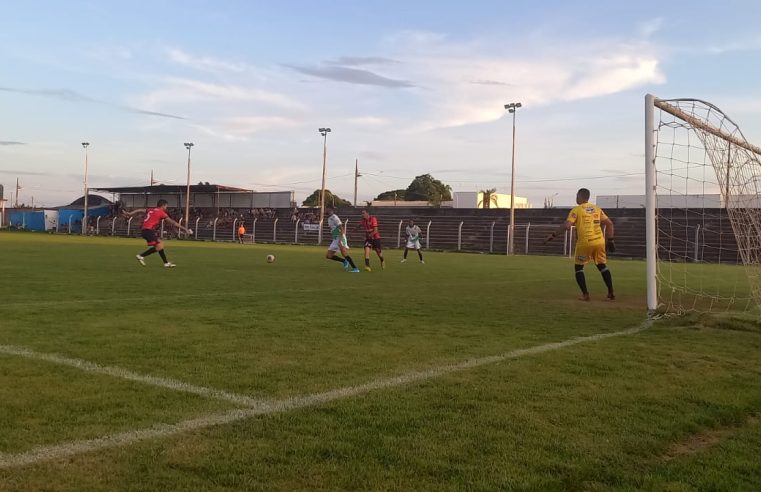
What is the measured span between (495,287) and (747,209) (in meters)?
4.89

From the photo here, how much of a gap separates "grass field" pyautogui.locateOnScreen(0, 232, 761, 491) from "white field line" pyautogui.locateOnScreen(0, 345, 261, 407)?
0.08 ft

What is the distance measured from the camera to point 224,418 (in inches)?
145

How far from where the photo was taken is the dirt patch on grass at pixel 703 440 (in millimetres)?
3320

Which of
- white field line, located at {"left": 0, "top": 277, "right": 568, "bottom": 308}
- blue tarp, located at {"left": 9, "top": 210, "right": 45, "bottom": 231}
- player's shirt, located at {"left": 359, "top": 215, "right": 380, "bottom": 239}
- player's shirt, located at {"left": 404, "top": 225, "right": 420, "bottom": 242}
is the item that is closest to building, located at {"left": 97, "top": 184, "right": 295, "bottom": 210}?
blue tarp, located at {"left": 9, "top": 210, "right": 45, "bottom": 231}

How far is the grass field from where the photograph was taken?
2.95 meters

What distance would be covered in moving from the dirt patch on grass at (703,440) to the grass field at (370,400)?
16 mm

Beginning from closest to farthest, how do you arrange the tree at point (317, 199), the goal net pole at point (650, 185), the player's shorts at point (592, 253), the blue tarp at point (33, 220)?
the goal net pole at point (650, 185) → the player's shorts at point (592, 253) → the blue tarp at point (33, 220) → the tree at point (317, 199)

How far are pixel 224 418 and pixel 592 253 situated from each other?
8.15 metres

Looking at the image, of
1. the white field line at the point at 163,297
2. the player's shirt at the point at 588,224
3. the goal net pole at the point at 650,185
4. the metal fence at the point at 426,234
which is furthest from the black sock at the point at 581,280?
the metal fence at the point at 426,234

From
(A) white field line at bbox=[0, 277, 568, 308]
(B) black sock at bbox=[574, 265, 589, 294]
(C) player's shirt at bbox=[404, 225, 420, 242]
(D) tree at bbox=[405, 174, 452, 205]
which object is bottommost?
(A) white field line at bbox=[0, 277, 568, 308]

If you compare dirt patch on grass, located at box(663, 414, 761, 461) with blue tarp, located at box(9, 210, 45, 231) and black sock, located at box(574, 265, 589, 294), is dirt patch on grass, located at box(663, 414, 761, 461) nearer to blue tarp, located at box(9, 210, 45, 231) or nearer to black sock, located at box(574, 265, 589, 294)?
black sock, located at box(574, 265, 589, 294)

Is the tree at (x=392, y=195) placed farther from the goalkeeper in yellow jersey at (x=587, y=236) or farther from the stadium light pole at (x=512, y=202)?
the goalkeeper in yellow jersey at (x=587, y=236)

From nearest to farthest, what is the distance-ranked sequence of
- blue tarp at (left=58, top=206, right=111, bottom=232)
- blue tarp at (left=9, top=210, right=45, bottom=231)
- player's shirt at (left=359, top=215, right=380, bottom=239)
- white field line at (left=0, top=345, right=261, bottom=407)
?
white field line at (left=0, top=345, right=261, bottom=407) < player's shirt at (left=359, top=215, right=380, bottom=239) < blue tarp at (left=58, top=206, right=111, bottom=232) < blue tarp at (left=9, top=210, right=45, bottom=231)

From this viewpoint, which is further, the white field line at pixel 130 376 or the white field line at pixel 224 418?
the white field line at pixel 130 376
